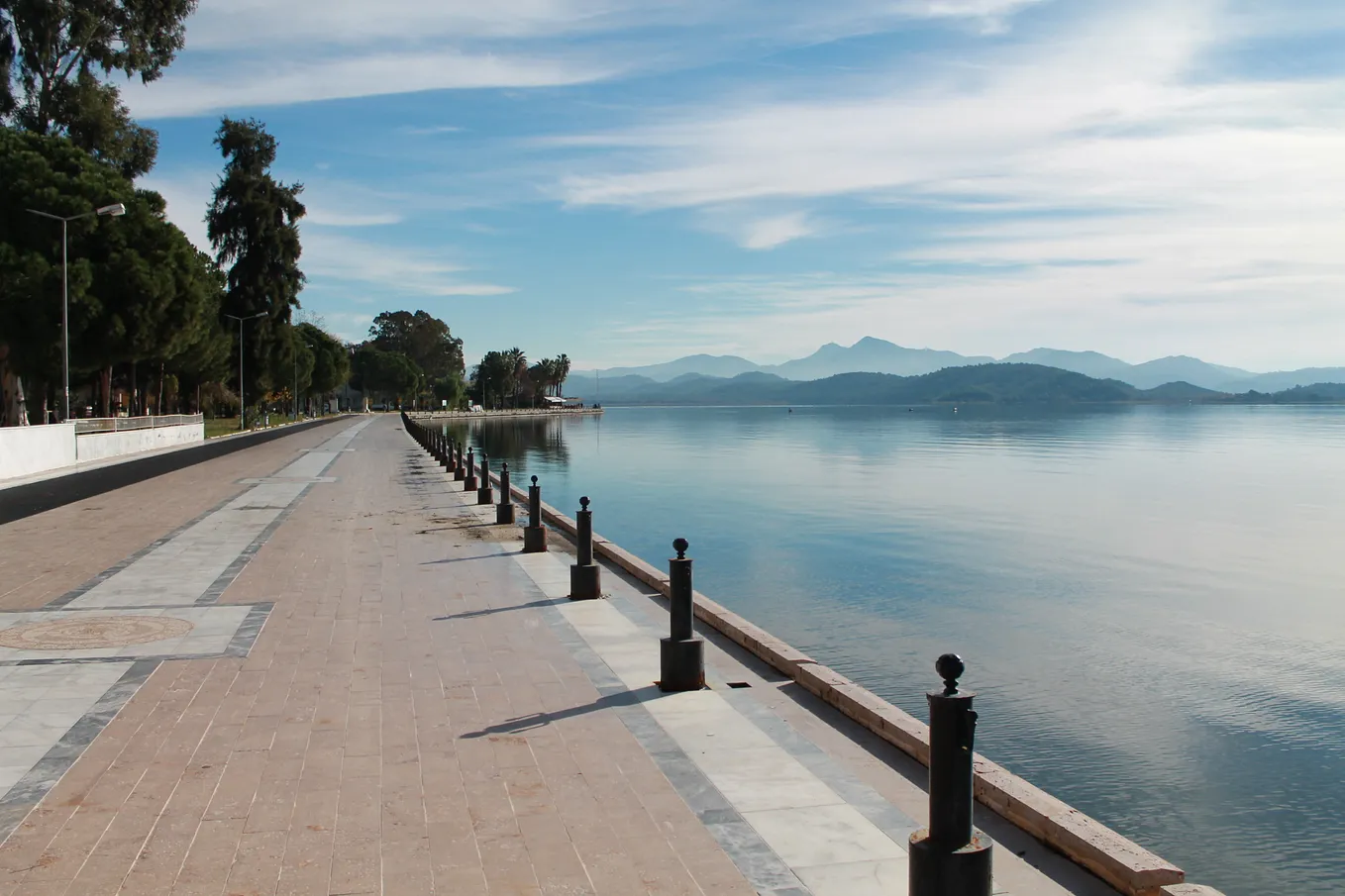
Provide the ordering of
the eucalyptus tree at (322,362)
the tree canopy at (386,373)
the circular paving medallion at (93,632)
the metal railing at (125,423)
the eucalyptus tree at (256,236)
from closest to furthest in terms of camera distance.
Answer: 1. the circular paving medallion at (93,632)
2. the metal railing at (125,423)
3. the eucalyptus tree at (256,236)
4. the eucalyptus tree at (322,362)
5. the tree canopy at (386,373)

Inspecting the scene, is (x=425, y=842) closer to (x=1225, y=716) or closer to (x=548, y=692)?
(x=548, y=692)

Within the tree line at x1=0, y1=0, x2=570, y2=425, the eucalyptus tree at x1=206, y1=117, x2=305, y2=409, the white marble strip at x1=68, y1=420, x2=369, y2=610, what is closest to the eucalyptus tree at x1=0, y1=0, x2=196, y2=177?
the tree line at x1=0, y1=0, x2=570, y2=425

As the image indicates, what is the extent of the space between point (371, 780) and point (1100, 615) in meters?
11.7

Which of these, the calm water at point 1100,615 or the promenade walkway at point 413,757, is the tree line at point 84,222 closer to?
the calm water at point 1100,615

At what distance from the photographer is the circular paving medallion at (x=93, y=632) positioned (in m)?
8.69

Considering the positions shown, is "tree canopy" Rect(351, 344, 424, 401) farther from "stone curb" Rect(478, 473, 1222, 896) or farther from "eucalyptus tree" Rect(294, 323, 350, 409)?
Result: "stone curb" Rect(478, 473, 1222, 896)

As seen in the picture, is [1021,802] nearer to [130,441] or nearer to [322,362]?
[130,441]

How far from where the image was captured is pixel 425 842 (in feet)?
15.9

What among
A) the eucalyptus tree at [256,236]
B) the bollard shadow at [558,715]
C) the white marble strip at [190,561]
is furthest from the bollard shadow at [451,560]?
the eucalyptus tree at [256,236]

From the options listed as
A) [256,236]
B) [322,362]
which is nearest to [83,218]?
[256,236]

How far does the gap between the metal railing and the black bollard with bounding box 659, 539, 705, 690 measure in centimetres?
3281

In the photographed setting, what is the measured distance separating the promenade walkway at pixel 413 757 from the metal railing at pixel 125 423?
2699 centimetres

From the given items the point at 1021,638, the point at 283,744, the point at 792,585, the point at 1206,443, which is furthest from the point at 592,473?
the point at 1206,443

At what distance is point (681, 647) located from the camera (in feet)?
24.5
